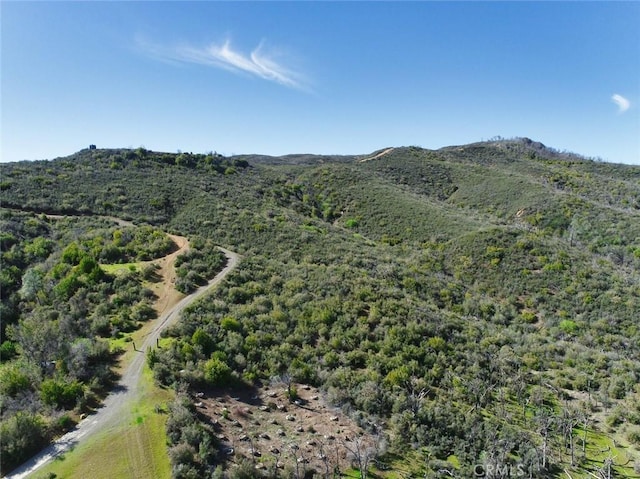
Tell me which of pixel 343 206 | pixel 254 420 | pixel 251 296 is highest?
pixel 343 206

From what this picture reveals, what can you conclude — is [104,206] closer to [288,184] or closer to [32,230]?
[32,230]

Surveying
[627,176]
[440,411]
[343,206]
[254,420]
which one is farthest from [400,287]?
[627,176]
